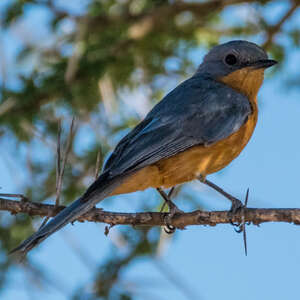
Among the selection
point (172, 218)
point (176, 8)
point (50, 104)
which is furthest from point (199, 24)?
point (172, 218)

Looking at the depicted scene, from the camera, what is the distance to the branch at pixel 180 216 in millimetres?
3717

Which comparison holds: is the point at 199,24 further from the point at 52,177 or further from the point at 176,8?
the point at 52,177

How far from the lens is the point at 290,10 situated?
618 centimetres

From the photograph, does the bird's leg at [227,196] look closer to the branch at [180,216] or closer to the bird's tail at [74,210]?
the branch at [180,216]

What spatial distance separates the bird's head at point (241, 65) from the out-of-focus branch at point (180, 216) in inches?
79.5

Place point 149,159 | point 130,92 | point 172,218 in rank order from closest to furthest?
point 172,218 < point 149,159 < point 130,92

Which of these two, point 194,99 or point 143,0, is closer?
point 194,99

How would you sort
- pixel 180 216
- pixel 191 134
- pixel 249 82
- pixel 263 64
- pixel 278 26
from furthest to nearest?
pixel 278 26 → pixel 249 82 → pixel 263 64 → pixel 191 134 → pixel 180 216

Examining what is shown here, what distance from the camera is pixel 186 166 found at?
5.04 metres

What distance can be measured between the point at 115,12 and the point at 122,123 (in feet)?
3.86

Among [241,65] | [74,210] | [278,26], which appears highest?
[278,26]

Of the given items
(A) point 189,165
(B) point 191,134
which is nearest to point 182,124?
(B) point 191,134

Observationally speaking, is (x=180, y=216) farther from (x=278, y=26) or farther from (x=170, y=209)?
(x=278, y=26)

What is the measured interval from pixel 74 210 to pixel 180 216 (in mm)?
767
